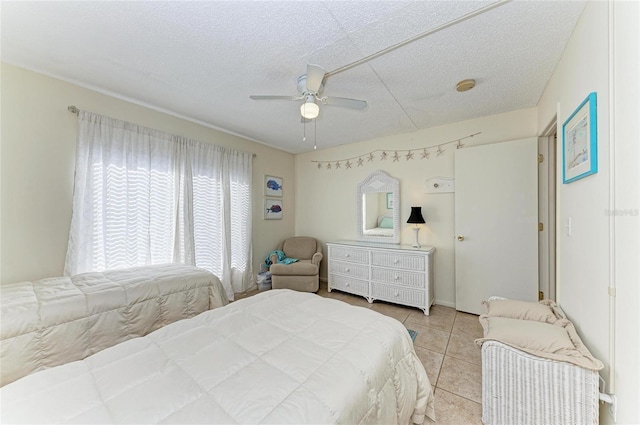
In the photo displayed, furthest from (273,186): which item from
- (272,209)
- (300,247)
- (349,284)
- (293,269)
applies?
(349,284)

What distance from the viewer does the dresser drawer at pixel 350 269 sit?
352cm

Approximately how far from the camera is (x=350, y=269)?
12.0 feet

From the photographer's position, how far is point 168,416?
76 cm

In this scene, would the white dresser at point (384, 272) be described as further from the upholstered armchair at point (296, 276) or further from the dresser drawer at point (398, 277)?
the upholstered armchair at point (296, 276)

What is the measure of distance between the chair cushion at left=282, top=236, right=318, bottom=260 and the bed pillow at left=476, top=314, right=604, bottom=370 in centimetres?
294

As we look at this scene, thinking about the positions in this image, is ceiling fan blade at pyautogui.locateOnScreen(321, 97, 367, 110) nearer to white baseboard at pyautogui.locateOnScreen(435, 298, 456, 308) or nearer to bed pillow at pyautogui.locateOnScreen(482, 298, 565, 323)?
bed pillow at pyautogui.locateOnScreen(482, 298, 565, 323)

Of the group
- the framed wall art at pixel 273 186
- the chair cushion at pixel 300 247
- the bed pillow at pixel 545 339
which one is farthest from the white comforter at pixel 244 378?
the framed wall art at pixel 273 186

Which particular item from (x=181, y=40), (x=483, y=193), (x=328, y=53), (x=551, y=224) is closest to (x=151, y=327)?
(x=181, y=40)

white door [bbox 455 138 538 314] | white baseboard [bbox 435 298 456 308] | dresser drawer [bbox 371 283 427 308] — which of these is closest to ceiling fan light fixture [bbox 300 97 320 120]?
white door [bbox 455 138 538 314]

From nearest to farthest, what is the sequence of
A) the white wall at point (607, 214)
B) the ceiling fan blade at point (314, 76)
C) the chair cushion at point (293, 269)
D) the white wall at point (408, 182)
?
1. the white wall at point (607, 214)
2. the ceiling fan blade at point (314, 76)
3. the white wall at point (408, 182)
4. the chair cushion at point (293, 269)

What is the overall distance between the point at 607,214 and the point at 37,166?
4110 mm

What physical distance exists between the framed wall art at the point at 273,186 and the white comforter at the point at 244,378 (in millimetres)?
2927

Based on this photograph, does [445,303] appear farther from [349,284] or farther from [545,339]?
[545,339]

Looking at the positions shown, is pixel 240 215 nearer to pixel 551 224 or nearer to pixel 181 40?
pixel 181 40
